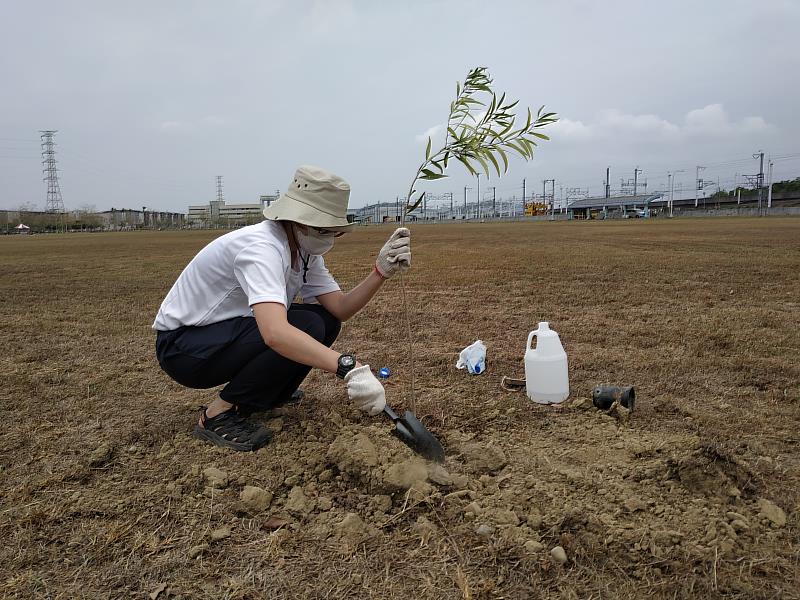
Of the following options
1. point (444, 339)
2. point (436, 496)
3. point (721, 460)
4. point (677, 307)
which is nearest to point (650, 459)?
point (721, 460)

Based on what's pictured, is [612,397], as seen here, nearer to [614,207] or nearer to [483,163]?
[483,163]

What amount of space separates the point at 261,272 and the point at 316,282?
885mm

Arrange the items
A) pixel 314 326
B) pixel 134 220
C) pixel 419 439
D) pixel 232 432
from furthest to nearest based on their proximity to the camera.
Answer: pixel 134 220
pixel 314 326
pixel 232 432
pixel 419 439

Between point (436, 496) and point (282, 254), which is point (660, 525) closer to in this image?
point (436, 496)

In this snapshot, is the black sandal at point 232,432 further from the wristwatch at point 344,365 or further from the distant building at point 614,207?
the distant building at point 614,207

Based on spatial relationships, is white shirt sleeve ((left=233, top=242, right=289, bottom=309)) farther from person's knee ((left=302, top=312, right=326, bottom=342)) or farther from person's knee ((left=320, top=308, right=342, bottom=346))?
person's knee ((left=320, top=308, right=342, bottom=346))

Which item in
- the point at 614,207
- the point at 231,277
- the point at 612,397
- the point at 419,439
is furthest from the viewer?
the point at 614,207

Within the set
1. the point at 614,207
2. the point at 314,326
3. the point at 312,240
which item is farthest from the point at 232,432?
the point at 614,207

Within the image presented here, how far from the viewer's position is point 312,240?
271 cm

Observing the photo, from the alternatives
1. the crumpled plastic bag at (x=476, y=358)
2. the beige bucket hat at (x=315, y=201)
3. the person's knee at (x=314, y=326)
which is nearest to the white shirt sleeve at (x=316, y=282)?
the person's knee at (x=314, y=326)

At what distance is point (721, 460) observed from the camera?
229cm

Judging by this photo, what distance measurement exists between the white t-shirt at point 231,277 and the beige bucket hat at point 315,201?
14 centimetres

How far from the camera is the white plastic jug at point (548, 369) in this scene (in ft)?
10.7

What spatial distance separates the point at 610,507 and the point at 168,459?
203 centimetres
